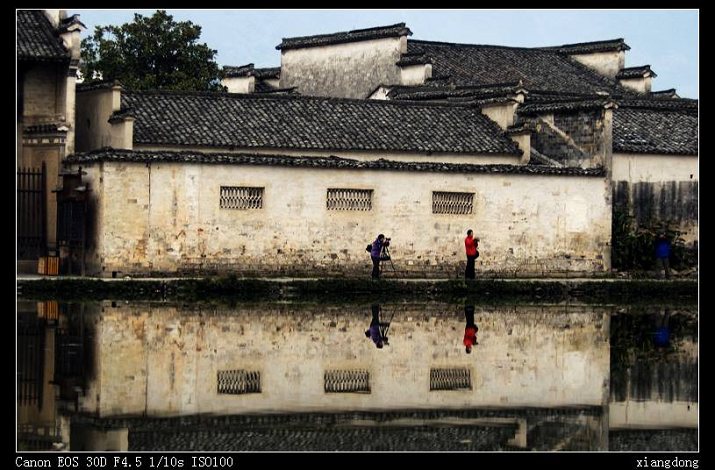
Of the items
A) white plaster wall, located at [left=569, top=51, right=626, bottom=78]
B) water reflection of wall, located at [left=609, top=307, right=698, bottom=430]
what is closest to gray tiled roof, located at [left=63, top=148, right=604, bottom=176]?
water reflection of wall, located at [left=609, top=307, right=698, bottom=430]

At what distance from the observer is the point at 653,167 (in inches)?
1694

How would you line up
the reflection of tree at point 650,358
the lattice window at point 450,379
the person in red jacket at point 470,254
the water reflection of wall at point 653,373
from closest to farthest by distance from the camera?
1. the water reflection of wall at point 653,373
2. the lattice window at point 450,379
3. the reflection of tree at point 650,358
4. the person in red jacket at point 470,254

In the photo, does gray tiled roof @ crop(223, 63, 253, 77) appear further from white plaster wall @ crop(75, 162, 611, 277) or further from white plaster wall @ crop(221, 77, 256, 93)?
white plaster wall @ crop(75, 162, 611, 277)

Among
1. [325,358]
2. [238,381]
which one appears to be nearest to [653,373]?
[325,358]

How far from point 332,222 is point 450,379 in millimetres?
16761

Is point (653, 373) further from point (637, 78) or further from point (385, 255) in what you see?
point (637, 78)

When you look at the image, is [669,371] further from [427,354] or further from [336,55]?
[336,55]

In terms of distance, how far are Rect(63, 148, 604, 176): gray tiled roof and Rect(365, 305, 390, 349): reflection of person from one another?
7.26m

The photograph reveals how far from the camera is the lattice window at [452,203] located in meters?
39.0

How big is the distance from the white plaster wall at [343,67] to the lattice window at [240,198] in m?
15.8

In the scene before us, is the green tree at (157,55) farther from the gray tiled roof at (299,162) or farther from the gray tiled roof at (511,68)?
the gray tiled roof at (299,162)

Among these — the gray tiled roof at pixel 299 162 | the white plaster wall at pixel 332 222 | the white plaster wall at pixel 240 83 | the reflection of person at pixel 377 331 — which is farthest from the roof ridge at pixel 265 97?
the white plaster wall at pixel 240 83

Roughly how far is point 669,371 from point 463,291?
1468 centimetres
